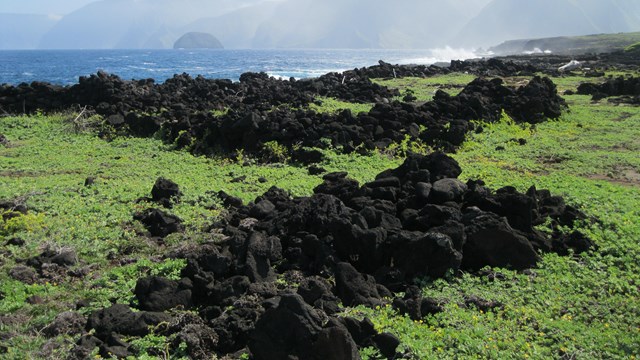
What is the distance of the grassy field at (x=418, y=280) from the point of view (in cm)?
664

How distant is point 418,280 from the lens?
8180 mm

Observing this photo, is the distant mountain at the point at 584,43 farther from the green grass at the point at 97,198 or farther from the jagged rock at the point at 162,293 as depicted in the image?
the jagged rock at the point at 162,293

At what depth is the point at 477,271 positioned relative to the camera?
8.66 m

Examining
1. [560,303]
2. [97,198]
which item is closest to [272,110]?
[97,198]

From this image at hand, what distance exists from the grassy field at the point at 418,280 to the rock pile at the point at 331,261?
0.33 metres

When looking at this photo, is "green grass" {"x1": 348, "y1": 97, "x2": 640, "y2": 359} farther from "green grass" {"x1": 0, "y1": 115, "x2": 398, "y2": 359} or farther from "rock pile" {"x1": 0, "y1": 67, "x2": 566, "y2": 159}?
"rock pile" {"x1": 0, "y1": 67, "x2": 566, "y2": 159}

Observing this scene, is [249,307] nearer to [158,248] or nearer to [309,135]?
[158,248]

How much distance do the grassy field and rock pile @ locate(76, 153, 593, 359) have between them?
13.1 inches

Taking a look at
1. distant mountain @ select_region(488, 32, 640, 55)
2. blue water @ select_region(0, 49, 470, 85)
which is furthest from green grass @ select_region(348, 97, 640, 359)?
distant mountain @ select_region(488, 32, 640, 55)

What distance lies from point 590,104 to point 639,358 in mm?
23290

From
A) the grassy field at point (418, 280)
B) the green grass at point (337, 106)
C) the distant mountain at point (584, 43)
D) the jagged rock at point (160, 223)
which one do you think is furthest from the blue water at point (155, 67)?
the jagged rock at point (160, 223)

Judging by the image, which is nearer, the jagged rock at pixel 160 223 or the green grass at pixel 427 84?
the jagged rock at pixel 160 223

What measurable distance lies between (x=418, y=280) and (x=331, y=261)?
1.36 metres

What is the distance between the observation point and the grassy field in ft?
21.8
